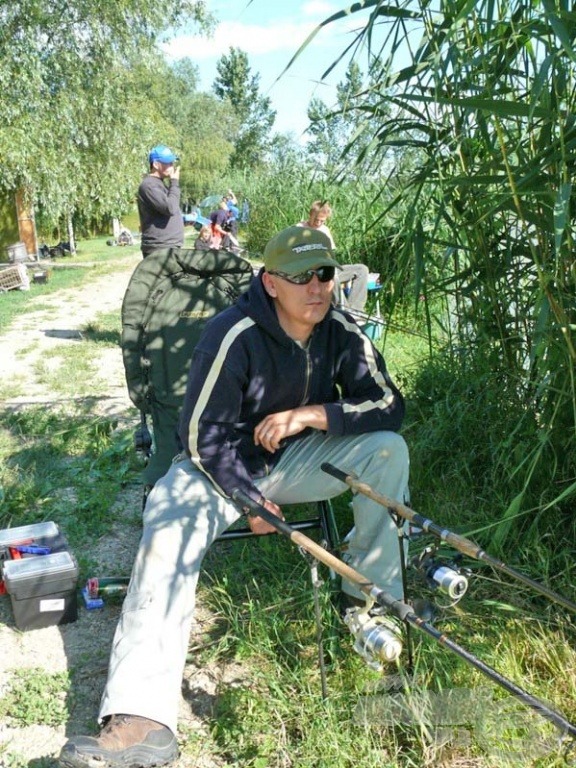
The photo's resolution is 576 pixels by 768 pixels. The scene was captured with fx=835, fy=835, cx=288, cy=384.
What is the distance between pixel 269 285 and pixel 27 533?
5.68 feet

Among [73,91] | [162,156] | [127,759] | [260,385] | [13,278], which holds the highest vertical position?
[73,91]

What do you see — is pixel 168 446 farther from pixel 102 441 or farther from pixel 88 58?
pixel 88 58

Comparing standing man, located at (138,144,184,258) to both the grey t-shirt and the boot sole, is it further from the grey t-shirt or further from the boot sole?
the boot sole

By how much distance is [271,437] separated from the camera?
3.20 meters

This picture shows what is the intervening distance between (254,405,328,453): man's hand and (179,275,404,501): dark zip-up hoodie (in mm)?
48

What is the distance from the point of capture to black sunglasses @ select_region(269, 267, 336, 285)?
3.17 metres

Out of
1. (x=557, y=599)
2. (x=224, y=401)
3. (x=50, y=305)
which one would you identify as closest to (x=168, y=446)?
(x=224, y=401)

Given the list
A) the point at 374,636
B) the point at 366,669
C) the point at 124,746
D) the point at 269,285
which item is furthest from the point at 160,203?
the point at 374,636

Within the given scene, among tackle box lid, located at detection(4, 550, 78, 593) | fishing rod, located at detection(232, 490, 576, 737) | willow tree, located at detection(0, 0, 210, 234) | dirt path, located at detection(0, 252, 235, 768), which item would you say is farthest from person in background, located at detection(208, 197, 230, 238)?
fishing rod, located at detection(232, 490, 576, 737)

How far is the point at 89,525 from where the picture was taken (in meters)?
4.47

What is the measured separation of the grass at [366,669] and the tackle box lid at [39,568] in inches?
14.7

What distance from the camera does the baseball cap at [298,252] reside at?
316 centimetres

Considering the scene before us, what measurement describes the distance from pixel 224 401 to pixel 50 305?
38.5 ft

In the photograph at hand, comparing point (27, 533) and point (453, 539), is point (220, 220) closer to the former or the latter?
point (27, 533)
